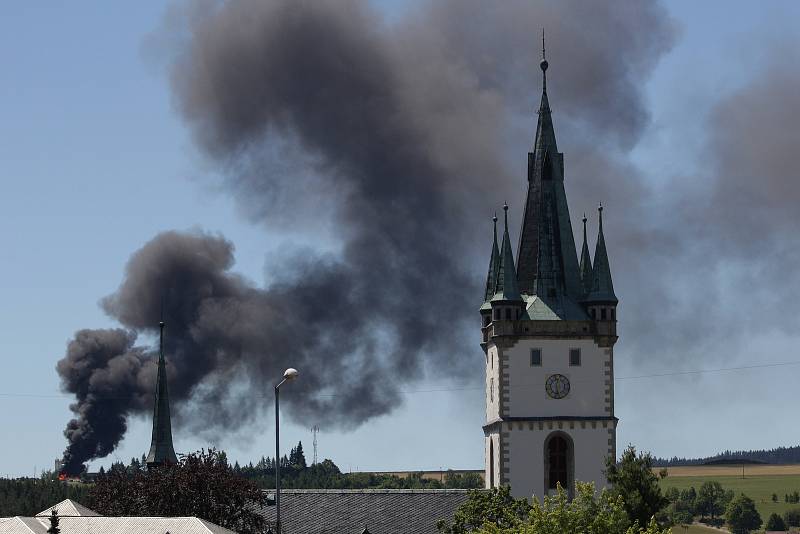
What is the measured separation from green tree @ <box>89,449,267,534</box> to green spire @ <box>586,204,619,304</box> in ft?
87.8

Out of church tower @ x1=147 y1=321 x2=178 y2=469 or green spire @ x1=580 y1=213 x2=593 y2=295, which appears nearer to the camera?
green spire @ x1=580 y1=213 x2=593 y2=295

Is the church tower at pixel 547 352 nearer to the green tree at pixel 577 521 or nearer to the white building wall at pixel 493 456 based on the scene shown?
the white building wall at pixel 493 456

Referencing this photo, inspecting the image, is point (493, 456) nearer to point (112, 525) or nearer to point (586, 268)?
point (586, 268)

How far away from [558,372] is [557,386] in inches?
39.4

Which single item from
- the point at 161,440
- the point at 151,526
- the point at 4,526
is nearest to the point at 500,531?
the point at 151,526

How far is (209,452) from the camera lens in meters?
116

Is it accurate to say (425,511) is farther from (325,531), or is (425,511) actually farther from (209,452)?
(209,452)

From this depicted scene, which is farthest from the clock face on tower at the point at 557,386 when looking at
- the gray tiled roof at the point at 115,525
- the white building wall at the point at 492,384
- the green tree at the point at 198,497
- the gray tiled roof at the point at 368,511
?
the gray tiled roof at the point at 115,525

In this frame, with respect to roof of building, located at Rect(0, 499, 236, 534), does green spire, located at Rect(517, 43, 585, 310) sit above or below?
above

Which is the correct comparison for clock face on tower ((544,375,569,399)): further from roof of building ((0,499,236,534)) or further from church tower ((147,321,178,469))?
roof of building ((0,499,236,534))

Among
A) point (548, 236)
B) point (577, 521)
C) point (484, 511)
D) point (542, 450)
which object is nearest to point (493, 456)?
point (542, 450)

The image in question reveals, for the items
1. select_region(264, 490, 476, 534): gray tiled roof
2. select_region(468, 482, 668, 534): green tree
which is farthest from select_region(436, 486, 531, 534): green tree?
select_region(468, 482, 668, 534): green tree

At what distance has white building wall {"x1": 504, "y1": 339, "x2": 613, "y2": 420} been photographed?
398ft

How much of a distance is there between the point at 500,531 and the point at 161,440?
224 ft
